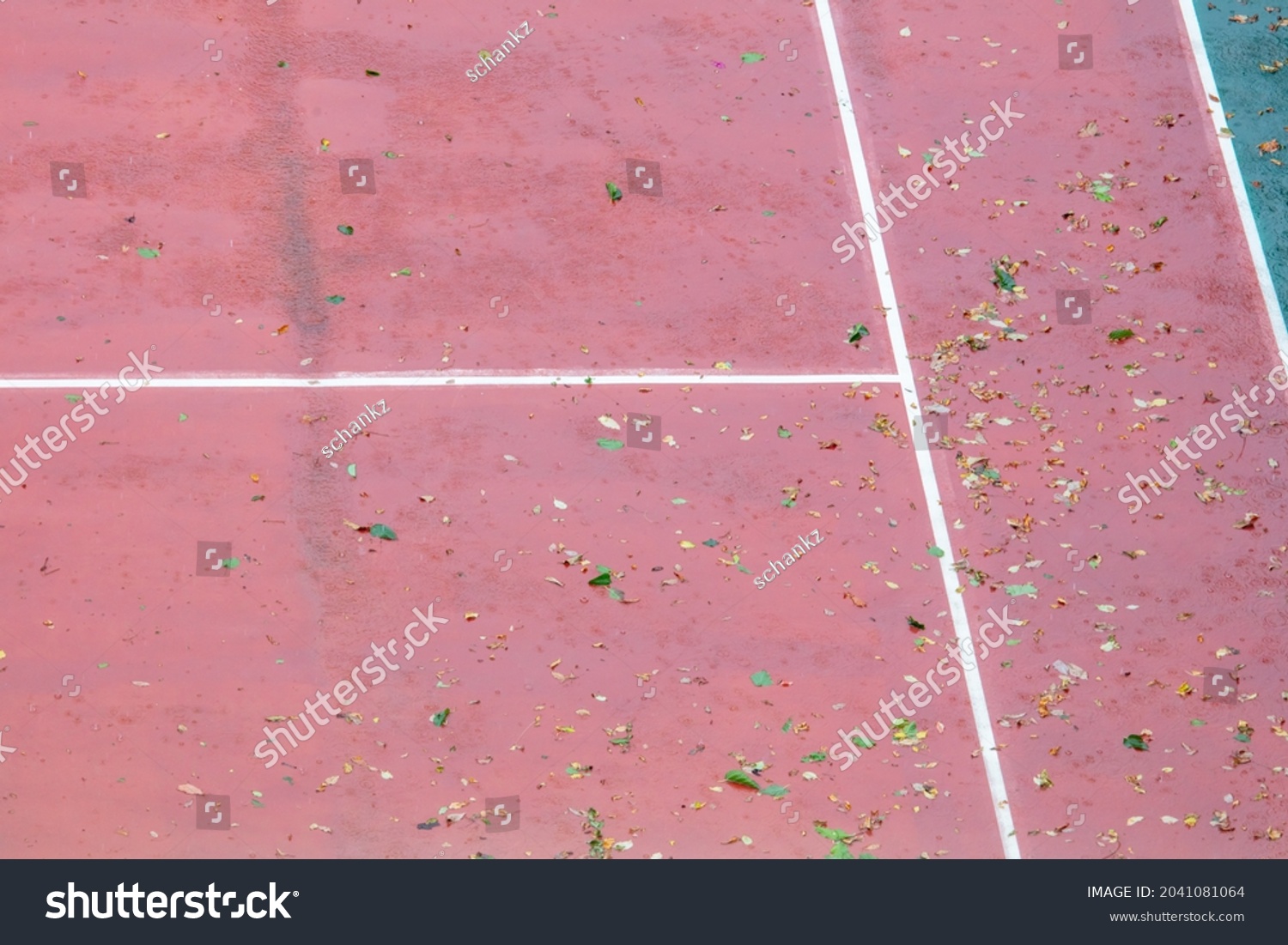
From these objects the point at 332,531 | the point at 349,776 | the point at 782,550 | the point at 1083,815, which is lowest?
the point at 1083,815

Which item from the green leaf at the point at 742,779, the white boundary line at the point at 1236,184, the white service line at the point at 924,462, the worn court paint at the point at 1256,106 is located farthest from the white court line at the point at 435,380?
the worn court paint at the point at 1256,106

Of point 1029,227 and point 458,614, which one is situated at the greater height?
point 1029,227

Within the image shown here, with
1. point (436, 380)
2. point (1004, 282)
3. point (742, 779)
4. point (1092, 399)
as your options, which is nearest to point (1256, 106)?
point (1004, 282)

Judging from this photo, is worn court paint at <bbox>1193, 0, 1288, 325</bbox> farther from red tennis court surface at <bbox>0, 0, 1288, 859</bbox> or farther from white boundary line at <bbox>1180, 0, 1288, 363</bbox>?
red tennis court surface at <bbox>0, 0, 1288, 859</bbox>

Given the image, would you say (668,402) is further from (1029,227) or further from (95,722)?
(95,722)

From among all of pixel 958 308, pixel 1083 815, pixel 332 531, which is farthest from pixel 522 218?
pixel 1083 815

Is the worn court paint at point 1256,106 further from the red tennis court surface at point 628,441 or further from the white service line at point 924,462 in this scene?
the white service line at point 924,462

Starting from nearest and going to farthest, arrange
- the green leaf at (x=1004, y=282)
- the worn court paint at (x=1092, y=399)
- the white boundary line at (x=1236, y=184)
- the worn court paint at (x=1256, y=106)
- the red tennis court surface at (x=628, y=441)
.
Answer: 1. the red tennis court surface at (x=628, y=441)
2. the worn court paint at (x=1092, y=399)
3. the green leaf at (x=1004, y=282)
4. the white boundary line at (x=1236, y=184)
5. the worn court paint at (x=1256, y=106)
